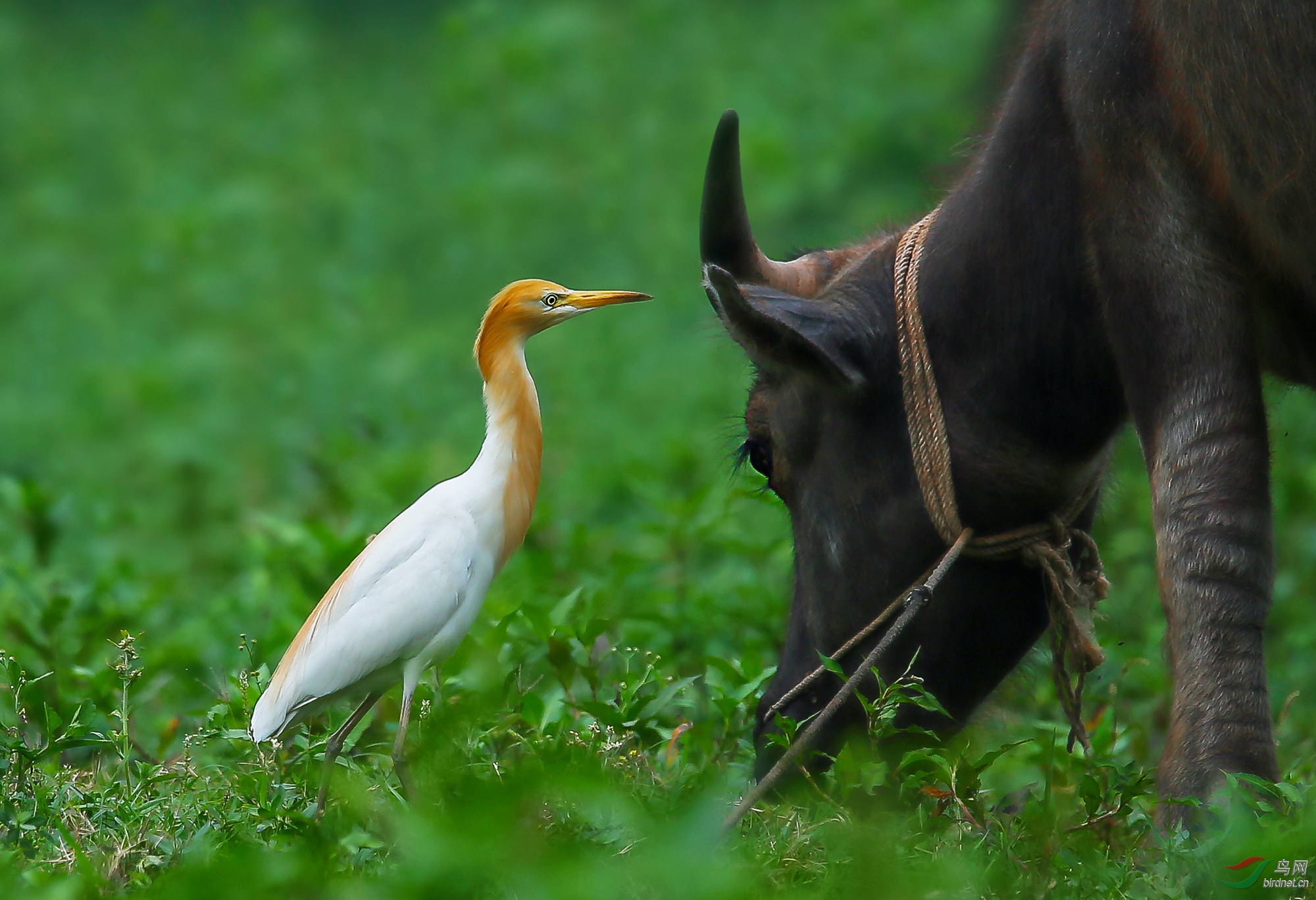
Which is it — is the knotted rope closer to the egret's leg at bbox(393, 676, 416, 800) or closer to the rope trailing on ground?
the rope trailing on ground

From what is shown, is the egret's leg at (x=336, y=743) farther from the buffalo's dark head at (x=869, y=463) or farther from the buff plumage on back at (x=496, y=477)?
the buffalo's dark head at (x=869, y=463)

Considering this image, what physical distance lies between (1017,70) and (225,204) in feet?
28.3

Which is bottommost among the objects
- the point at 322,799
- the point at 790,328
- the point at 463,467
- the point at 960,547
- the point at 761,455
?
the point at 463,467

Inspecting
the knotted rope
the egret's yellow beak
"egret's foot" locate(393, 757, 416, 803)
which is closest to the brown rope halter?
the knotted rope

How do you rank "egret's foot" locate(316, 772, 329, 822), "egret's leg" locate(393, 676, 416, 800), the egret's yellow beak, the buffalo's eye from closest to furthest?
"egret's foot" locate(316, 772, 329, 822) → "egret's leg" locate(393, 676, 416, 800) → the egret's yellow beak → the buffalo's eye

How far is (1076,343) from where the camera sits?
3320mm

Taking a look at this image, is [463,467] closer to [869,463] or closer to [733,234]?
[733,234]

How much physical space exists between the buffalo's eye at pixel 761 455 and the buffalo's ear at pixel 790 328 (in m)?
0.33

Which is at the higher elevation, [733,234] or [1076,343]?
[733,234]

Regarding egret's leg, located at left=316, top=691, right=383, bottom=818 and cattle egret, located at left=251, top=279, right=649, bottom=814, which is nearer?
egret's leg, located at left=316, top=691, right=383, bottom=818

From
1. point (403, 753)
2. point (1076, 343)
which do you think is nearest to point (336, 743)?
point (403, 753)

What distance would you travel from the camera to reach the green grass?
9.33 feet

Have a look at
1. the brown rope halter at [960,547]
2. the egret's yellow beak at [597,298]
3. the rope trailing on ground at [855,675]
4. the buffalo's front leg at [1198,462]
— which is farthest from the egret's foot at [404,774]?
the buffalo's front leg at [1198,462]

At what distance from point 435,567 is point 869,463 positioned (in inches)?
39.9
